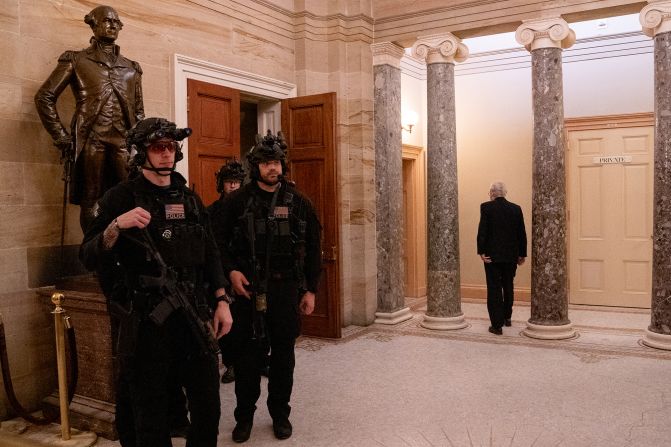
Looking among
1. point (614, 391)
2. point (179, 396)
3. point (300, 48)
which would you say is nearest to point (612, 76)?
point (300, 48)

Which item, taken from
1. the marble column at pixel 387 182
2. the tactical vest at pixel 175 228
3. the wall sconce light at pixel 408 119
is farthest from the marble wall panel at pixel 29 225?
the wall sconce light at pixel 408 119

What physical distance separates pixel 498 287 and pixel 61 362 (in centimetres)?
446

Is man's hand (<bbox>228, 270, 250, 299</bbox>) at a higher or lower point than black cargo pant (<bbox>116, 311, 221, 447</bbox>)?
higher

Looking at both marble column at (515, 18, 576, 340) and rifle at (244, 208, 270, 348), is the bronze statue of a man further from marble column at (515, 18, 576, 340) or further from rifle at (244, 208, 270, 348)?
marble column at (515, 18, 576, 340)

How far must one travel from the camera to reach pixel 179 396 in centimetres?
376

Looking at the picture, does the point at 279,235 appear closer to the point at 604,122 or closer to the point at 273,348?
the point at 273,348

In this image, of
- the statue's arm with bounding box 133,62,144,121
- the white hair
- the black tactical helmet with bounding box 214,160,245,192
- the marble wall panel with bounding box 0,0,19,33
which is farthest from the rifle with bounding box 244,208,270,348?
the white hair

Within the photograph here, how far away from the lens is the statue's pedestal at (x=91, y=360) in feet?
12.5

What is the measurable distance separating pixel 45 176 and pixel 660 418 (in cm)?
433

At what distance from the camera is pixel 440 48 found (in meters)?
6.83

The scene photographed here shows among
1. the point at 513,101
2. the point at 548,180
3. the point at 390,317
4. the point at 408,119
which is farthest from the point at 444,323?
the point at 513,101

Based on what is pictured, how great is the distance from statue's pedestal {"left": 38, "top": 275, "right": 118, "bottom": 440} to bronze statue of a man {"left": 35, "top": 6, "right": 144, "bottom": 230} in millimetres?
459

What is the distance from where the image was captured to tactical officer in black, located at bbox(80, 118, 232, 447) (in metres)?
2.70

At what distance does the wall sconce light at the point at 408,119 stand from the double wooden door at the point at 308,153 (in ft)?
9.04
